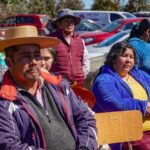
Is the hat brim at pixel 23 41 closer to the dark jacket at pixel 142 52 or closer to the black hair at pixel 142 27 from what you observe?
the dark jacket at pixel 142 52

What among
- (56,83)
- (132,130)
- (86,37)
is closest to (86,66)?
(132,130)

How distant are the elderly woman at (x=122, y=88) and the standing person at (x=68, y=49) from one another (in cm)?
126

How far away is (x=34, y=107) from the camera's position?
317 cm

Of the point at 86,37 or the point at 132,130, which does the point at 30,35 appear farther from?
the point at 86,37

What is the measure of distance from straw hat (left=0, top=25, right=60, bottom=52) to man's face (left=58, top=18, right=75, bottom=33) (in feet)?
7.90

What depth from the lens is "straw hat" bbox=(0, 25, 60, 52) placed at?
3170 millimetres

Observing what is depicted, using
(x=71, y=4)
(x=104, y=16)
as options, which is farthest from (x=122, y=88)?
(x=71, y=4)

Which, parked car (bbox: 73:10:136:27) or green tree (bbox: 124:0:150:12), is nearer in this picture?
parked car (bbox: 73:10:136:27)

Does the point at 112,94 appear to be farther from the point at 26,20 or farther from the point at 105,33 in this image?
the point at 26,20

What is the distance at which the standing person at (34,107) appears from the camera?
309 cm

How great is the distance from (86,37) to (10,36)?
38.6ft

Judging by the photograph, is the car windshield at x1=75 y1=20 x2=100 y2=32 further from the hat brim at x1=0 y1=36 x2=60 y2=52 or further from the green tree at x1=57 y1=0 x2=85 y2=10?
the green tree at x1=57 y1=0 x2=85 y2=10

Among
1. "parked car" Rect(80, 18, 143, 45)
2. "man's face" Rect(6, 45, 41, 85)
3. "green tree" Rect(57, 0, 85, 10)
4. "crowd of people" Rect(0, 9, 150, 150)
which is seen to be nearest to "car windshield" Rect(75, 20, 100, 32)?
"parked car" Rect(80, 18, 143, 45)

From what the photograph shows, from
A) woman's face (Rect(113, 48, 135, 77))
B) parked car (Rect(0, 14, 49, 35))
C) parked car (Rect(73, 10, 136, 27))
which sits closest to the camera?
woman's face (Rect(113, 48, 135, 77))
